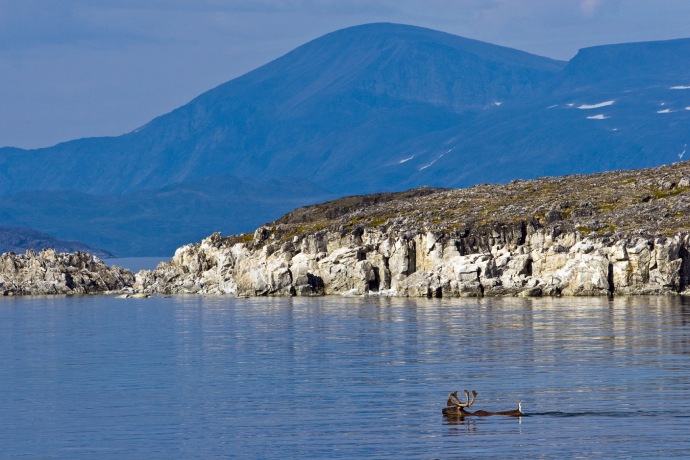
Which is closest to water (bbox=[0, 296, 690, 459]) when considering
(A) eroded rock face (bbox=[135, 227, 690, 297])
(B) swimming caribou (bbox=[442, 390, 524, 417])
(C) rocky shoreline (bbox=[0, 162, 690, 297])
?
(B) swimming caribou (bbox=[442, 390, 524, 417])

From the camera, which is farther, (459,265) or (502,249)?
(502,249)

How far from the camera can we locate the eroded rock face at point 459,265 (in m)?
149

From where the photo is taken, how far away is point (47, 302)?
18862 centimetres

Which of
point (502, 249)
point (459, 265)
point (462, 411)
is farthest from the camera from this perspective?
point (502, 249)

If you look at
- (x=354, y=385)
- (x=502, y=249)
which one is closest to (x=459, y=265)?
(x=502, y=249)

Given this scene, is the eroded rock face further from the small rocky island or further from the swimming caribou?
the swimming caribou

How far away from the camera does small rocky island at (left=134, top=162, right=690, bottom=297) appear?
15000 centimetres

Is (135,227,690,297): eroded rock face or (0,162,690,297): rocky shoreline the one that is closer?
(135,227,690,297): eroded rock face

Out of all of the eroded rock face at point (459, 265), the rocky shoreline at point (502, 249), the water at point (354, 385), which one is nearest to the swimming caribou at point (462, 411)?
the water at point (354, 385)

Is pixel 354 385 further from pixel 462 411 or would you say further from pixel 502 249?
pixel 502 249

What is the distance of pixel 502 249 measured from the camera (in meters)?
163

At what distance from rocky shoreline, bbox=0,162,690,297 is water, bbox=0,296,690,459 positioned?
18400 millimetres

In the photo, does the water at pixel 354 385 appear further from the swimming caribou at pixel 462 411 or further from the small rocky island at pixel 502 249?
the small rocky island at pixel 502 249

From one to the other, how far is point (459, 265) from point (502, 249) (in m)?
6.58
